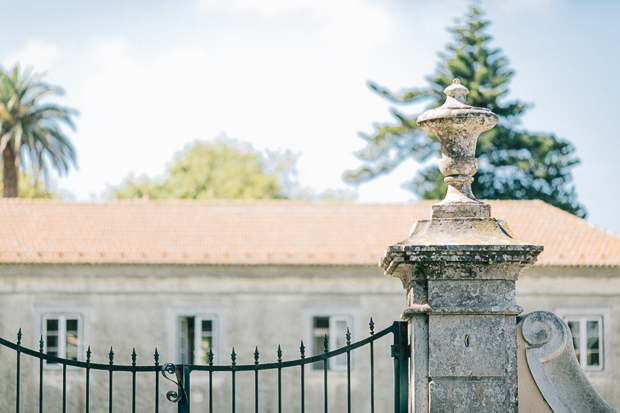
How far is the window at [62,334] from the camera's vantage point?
16.4 meters

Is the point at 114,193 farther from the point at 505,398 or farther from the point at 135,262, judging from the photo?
the point at 505,398

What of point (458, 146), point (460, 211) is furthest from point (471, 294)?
point (458, 146)

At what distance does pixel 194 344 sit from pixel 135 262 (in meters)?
2.09

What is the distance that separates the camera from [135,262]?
16.2m

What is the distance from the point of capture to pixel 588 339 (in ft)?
54.5

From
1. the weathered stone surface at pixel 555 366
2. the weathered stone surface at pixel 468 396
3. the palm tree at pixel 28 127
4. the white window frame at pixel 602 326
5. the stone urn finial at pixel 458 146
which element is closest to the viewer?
the weathered stone surface at pixel 468 396

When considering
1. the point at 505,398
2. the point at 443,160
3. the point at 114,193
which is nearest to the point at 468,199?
the point at 443,160

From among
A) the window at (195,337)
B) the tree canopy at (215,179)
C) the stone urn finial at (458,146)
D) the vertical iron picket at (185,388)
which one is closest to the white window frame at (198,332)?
the window at (195,337)

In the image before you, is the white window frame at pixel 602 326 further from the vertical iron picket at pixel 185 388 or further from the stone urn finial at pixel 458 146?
the vertical iron picket at pixel 185 388

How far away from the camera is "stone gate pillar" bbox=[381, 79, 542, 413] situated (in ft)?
13.7

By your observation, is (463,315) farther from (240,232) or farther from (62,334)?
(62,334)

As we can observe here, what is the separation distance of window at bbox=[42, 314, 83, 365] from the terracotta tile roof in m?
1.25

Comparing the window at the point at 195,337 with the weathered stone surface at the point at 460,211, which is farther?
the window at the point at 195,337

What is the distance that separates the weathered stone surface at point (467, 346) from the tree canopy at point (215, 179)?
3609 cm
